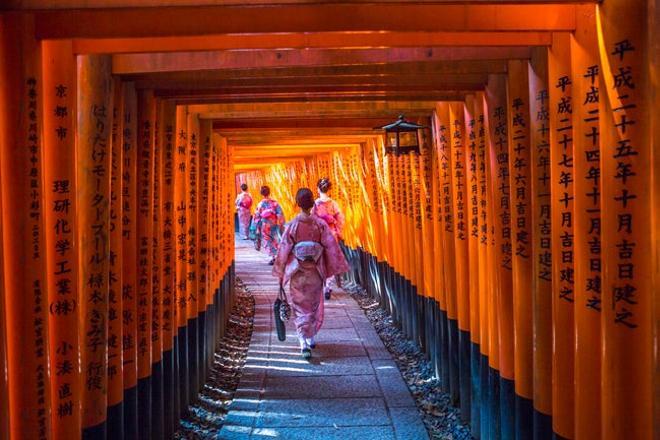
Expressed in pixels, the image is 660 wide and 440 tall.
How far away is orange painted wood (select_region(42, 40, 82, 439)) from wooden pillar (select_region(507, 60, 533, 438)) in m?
2.57

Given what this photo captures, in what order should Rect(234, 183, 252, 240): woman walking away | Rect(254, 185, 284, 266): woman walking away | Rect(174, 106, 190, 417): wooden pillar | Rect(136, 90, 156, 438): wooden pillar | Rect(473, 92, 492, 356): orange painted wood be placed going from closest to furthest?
Rect(136, 90, 156, 438): wooden pillar
Rect(473, 92, 492, 356): orange painted wood
Rect(174, 106, 190, 417): wooden pillar
Rect(254, 185, 284, 266): woman walking away
Rect(234, 183, 252, 240): woman walking away

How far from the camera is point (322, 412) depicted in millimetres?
6609

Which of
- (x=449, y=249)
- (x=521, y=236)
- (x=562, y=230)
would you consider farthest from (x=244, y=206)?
(x=562, y=230)

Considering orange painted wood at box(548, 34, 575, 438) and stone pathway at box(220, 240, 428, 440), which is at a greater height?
orange painted wood at box(548, 34, 575, 438)

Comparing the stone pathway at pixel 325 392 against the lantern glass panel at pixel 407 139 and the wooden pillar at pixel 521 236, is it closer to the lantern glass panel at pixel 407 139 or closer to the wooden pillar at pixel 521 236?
the wooden pillar at pixel 521 236

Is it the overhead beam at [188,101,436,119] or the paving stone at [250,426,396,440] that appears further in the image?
the overhead beam at [188,101,436,119]

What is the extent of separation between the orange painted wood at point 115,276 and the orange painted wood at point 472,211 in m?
2.72

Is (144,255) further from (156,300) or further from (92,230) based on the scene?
(92,230)

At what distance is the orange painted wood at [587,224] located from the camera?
3.19 m

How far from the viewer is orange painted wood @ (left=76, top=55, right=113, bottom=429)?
402cm

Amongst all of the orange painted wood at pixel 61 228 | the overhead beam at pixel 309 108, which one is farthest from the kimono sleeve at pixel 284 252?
the orange painted wood at pixel 61 228

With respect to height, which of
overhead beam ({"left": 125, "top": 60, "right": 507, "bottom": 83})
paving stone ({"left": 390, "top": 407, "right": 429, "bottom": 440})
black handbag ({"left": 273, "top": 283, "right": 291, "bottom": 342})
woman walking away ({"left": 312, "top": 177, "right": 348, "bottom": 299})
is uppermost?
overhead beam ({"left": 125, "top": 60, "right": 507, "bottom": 83})

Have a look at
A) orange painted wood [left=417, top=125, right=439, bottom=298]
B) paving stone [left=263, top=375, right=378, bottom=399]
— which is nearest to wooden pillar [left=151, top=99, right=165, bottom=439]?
paving stone [left=263, top=375, right=378, bottom=399]

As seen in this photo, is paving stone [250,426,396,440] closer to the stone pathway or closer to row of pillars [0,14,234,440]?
the stone pathway
